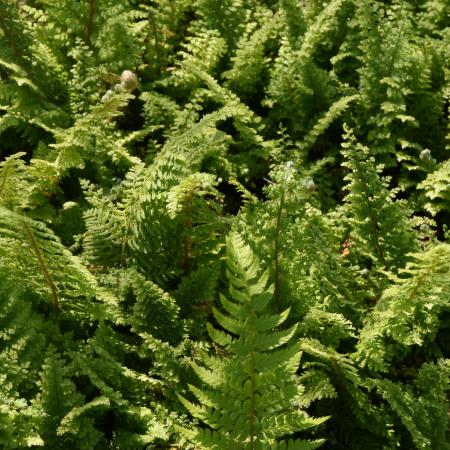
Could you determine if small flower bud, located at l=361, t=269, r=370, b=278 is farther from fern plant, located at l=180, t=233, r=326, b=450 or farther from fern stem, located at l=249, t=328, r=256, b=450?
fern stem, located at l=249, t=328, r=256, b=450

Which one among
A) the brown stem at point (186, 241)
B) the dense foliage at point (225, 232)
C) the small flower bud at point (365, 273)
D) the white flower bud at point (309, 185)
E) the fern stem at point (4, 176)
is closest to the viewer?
the dense foliage at point (225, 232)

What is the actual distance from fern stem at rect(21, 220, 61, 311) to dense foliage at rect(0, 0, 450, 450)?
0.01 meters

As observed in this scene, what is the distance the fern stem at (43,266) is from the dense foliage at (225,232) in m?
0.01

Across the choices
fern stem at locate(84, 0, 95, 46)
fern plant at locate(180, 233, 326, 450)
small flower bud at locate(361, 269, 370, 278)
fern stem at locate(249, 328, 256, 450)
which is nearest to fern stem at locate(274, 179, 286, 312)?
small flower bud at locate(361, 269, 370, 278)

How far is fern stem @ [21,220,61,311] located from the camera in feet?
8.82

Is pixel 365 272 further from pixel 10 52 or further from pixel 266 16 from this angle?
pixel 10 52

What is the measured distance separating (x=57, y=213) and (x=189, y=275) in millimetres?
1031

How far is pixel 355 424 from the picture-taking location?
3.04 meters

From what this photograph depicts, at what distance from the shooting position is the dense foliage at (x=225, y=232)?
2639 mm

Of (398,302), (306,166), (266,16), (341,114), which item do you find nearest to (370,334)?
(398,302)

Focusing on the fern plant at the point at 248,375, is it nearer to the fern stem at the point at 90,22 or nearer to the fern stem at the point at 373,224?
the fern stem at the point at 373,224

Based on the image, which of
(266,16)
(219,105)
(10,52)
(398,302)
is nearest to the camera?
(398,302)

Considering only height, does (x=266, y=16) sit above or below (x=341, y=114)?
above

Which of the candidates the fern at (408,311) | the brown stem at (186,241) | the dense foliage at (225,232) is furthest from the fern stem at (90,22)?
the fern at (408,311)
